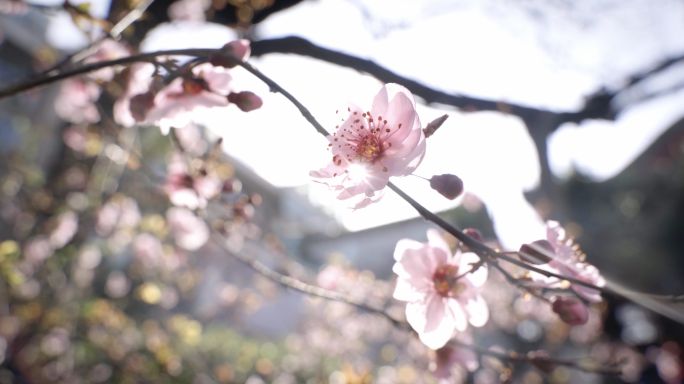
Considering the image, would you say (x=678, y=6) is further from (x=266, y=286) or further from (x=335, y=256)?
(x=266, y=286)

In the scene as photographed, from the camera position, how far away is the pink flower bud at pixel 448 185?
0.66 meters

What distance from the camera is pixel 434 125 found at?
69 centimetres

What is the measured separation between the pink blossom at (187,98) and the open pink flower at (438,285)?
0.65 m

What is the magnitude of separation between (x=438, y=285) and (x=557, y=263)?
0.30 meters

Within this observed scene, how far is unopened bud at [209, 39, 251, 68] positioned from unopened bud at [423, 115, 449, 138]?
1.28ft

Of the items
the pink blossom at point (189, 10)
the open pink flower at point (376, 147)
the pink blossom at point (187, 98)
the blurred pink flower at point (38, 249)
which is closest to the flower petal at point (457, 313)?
the open pink flower at point (376, 147)

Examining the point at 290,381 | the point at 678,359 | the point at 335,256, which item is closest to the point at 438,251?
the point at 335,256

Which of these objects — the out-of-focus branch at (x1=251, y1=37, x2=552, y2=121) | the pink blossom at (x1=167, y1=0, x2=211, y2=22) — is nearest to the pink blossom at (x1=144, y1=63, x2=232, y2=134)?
the out-of-focus branch at (x1=251, y1=37, x2=552, y2=121)

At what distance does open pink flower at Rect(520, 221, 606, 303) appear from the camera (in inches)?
26.4

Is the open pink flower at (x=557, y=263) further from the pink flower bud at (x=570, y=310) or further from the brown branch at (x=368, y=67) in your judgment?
the brown branch at (x=368, y=67)

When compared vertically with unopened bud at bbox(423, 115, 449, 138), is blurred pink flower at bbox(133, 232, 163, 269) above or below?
below

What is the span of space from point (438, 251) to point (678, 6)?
1.95 m

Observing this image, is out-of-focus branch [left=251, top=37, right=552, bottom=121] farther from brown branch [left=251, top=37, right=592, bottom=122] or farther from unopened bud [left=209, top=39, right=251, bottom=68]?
unopened bud [left=209, top=39, right=251, bottom=68]

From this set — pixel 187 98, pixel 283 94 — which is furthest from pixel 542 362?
pixel 187 98
